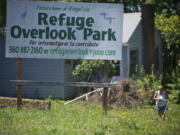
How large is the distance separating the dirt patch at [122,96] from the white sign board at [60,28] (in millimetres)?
2975

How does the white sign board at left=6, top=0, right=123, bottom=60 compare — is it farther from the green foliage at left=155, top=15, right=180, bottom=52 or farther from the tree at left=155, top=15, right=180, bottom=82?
the green foliage at left=155, top=15, right=180, bottom=52

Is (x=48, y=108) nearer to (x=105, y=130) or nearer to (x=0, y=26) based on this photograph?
(x=105, y=130)

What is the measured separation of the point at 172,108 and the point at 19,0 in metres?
7.48

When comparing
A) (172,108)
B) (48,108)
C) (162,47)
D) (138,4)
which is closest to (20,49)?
(48,108)

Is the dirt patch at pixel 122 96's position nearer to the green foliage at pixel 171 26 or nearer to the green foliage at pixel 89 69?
the green foliage at pixel 89 69

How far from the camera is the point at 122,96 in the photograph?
12.7 m

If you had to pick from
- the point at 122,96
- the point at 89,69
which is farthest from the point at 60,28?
the point at 89,69

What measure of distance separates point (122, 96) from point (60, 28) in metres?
4.27

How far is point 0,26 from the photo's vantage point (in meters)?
17.1

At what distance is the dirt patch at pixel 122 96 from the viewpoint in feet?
41.2

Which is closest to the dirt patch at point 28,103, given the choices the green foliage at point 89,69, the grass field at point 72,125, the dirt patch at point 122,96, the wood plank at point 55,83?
the grass field at point 72,125

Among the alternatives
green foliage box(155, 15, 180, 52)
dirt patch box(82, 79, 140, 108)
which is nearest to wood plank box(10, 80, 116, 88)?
dirt patch box(82, 79, 140, 108)

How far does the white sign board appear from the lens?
10.2 metres

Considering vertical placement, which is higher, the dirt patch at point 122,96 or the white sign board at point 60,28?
the white sign board at point 60,28
